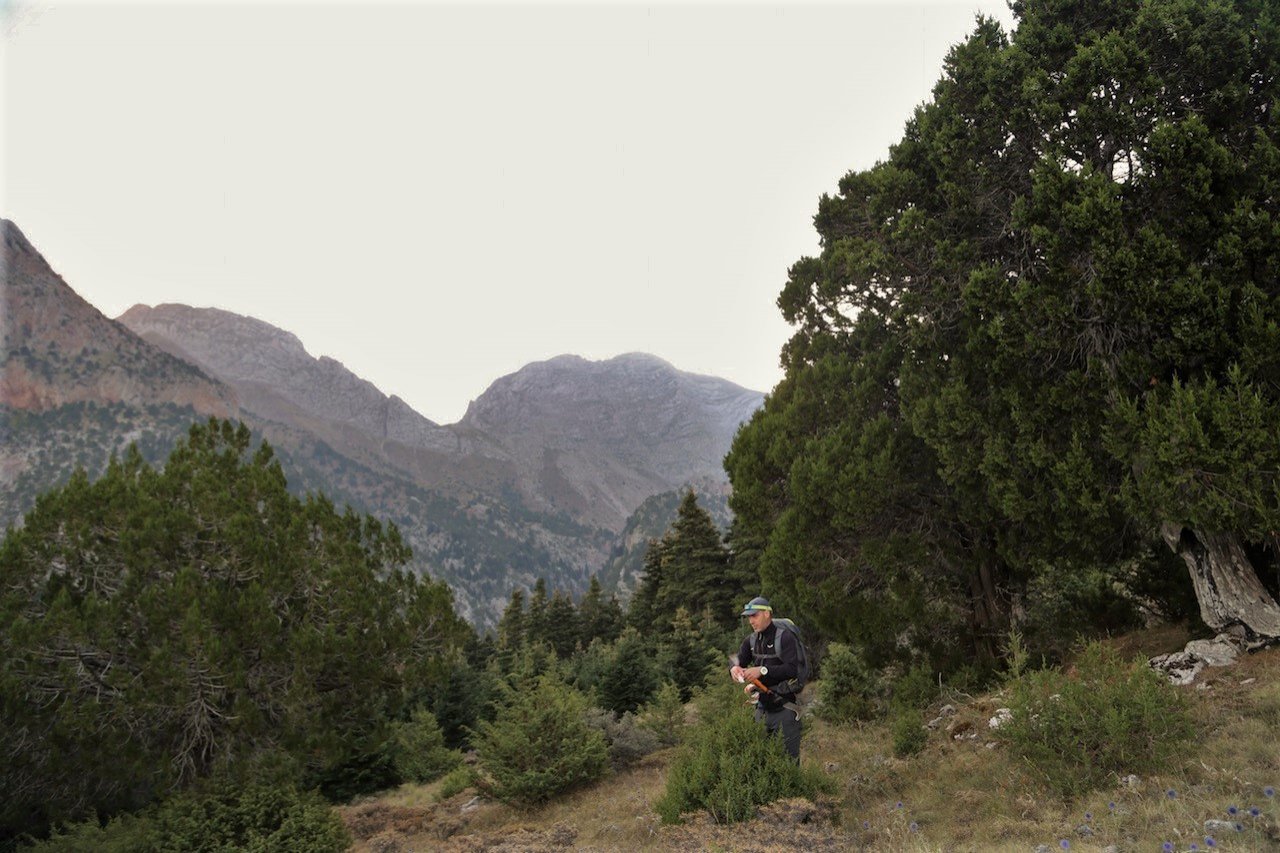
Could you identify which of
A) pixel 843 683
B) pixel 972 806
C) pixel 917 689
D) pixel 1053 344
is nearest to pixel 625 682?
pixel 843 683

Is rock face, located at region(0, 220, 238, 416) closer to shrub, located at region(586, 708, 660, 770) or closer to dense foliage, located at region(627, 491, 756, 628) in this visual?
dense foliage, located at region(627, 491, 756, 628)

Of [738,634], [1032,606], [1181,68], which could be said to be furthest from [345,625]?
[738,634]

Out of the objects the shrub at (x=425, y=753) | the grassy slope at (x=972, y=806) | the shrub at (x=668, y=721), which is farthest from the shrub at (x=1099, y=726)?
the shrub at (x=425, y=753)

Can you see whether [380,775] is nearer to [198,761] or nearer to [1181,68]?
[198,761]

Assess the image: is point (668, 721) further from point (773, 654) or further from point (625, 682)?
point (773, 654)

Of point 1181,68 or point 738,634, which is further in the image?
point 738,634

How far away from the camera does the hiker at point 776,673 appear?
6.25 metres

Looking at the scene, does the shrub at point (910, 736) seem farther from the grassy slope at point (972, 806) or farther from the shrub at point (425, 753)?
the shrub at point (425, 753)

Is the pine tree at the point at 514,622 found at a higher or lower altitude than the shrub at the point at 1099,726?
lower

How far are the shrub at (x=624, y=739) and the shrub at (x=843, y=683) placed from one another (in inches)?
136

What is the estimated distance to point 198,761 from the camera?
9586 mm

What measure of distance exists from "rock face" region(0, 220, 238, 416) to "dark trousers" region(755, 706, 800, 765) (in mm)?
175145

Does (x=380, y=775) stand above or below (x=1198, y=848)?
below

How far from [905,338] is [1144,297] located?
152 inches
